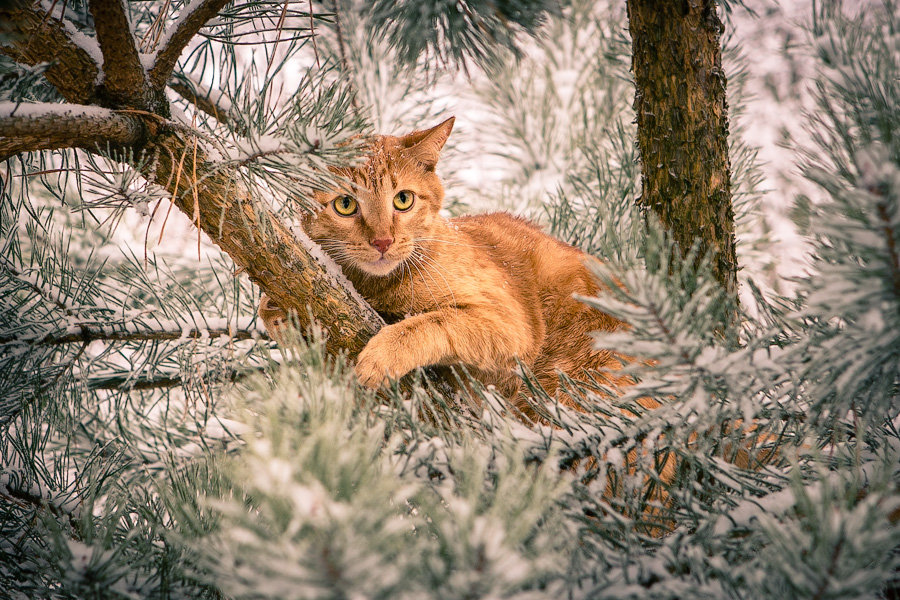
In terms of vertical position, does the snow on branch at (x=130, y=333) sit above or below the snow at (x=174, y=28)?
below

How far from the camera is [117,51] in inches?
27.7

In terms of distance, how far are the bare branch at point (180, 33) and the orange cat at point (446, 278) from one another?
0.39m

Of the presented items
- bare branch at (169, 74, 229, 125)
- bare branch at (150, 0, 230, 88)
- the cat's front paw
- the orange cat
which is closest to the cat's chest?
the orange cat

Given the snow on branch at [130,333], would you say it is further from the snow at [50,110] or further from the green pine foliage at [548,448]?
the snow at [50,110]

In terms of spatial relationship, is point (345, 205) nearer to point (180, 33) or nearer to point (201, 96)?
point (201, 96)

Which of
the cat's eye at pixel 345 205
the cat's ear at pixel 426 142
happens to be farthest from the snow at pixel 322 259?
the cat's ear at pixel 426 142

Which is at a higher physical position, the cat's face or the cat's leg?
the cat's face

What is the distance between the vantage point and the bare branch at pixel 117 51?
670mm

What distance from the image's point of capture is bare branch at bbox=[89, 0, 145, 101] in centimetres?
67

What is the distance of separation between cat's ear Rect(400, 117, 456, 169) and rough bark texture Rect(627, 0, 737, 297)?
61 centimetres

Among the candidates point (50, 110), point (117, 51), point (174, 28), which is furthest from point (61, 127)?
point (174, 28)

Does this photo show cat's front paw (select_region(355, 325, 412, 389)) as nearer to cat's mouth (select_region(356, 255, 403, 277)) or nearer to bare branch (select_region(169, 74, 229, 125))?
cat's mouth (select_region(356, 255, 403, 277))

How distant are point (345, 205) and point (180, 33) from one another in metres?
0.56

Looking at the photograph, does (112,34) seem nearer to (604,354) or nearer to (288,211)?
(288,211)
